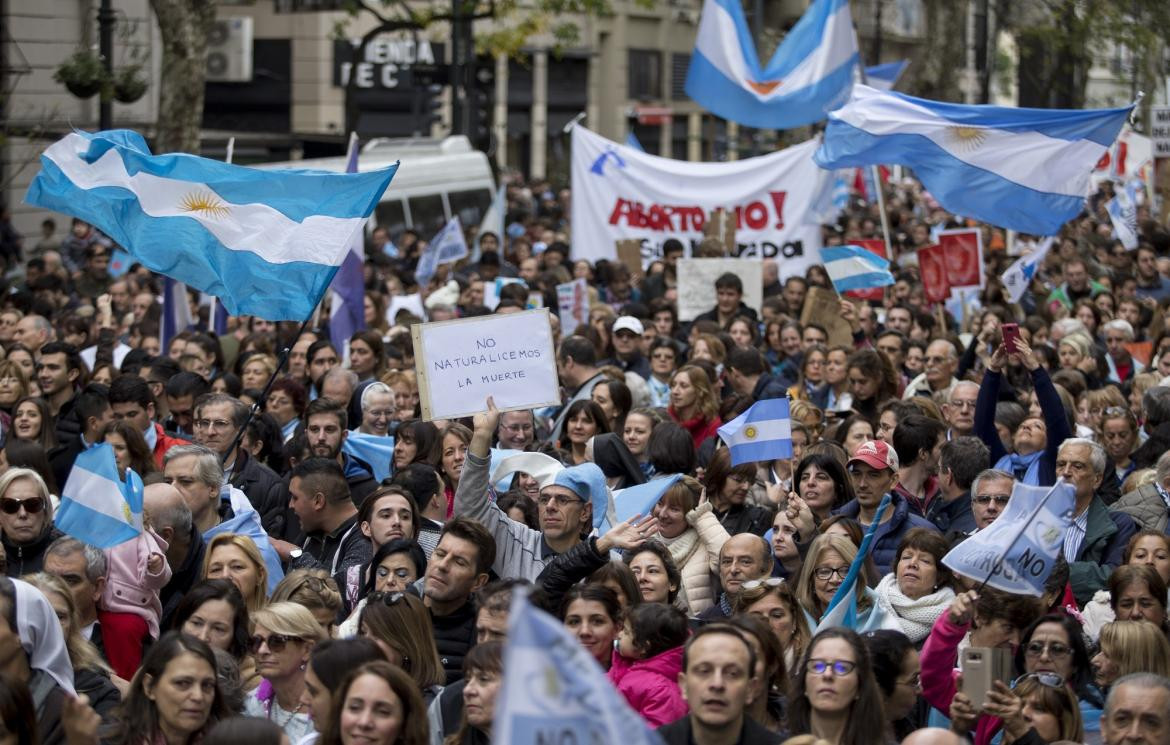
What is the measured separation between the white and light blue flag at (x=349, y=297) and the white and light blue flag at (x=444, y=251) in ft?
14.6

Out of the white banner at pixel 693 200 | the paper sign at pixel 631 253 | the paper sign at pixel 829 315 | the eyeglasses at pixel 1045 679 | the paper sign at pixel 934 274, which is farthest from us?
the paper sign at pixel 631 253

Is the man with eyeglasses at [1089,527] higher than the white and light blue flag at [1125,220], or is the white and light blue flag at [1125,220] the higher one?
the man with eyeglasses at [1089,527]

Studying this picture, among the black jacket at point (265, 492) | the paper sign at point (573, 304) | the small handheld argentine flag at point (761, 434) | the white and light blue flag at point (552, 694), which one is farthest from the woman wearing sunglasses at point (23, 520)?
the paper sign at point (573, 304)

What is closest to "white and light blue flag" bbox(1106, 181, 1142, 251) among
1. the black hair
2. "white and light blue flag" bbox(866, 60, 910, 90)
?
"white and light blue flag" bbox(866, 60, 910, 90)

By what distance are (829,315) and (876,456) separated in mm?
5645

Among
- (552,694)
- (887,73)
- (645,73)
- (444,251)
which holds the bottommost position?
(645,73)

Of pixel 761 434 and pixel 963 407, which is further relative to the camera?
pixel 963 407

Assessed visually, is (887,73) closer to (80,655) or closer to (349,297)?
(349,297)

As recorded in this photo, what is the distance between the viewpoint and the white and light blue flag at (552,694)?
3.58m

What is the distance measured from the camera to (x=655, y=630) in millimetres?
6074

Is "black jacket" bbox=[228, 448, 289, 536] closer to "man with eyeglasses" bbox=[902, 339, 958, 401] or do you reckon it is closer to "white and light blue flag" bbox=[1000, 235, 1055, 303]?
"man with eyeglasses" bbox=[902, 339, 958, 401]

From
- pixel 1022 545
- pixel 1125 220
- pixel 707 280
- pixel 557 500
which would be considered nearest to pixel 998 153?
pixel 707 280

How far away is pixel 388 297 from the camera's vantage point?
16.5 meters

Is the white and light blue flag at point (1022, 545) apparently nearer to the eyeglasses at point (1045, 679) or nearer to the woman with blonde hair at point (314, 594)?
the eyeglasses at point (1045, 679)
